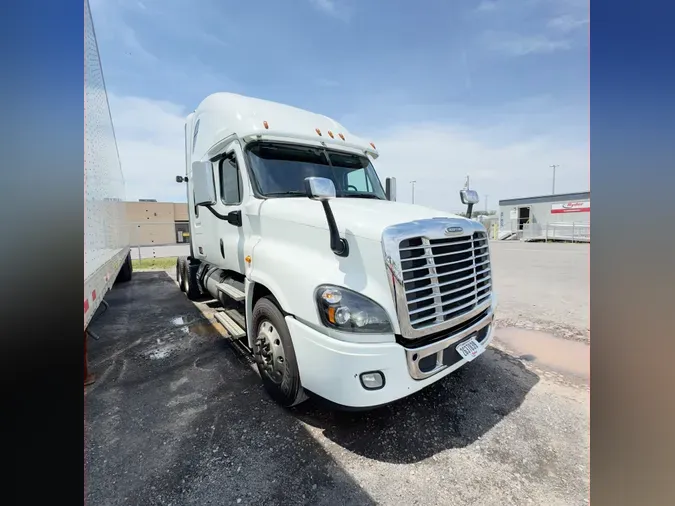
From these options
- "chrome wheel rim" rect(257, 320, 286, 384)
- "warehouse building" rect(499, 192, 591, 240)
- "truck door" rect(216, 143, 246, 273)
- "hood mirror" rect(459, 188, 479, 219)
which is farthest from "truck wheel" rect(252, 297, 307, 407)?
"warehouse building" rect(499, 192, 591, 240)

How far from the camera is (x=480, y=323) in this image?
3020mm

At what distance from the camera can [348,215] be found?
280 cm

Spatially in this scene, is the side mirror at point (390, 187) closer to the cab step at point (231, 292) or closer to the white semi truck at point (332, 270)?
the white semi truck at point (332, 270)

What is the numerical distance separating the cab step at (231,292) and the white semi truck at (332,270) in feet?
0.11

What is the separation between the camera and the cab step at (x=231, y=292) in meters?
3.85

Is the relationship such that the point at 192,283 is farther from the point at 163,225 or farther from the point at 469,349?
the point at 163,225

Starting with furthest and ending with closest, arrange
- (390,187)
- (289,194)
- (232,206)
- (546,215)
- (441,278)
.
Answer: (546,215) → (390,187) → (232,206) → (289,194) → (441,278)

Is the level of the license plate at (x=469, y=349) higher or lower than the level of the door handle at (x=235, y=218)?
lower

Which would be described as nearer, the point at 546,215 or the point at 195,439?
the point at 195,439

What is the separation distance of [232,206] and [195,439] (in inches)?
103

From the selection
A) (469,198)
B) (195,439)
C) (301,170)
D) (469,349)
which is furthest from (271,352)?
(469,198)

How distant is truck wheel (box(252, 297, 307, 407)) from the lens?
2.76 m

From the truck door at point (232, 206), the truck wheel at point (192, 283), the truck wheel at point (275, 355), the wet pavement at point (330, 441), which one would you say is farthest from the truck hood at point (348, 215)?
the truck wheel at point (192, 283)

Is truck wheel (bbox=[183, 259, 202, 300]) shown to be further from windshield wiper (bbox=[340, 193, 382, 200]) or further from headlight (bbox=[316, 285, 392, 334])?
headlight (bbox=[316, 285, 392, 334])
